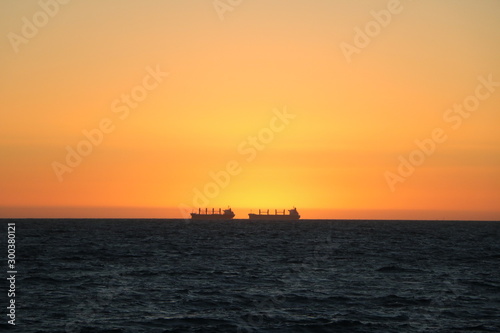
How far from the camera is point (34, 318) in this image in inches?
1211

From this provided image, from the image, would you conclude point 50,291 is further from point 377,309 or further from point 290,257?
point 290,257

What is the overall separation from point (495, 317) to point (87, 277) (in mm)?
29462

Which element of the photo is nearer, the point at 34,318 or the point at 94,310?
the point at 34,318

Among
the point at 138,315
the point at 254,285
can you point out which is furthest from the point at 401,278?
the point at 138,315

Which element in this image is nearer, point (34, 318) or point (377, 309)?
point (34, 318)

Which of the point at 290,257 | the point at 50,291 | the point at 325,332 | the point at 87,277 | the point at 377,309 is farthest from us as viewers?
the point at 290,257

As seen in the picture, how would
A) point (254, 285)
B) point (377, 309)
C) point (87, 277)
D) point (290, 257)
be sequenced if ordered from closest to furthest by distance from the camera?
1. point (377, 309)
2. point (254, 285)
3. point (87, 277)
4. point (290, 257)

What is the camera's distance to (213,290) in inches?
1606

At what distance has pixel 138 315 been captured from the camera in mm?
32094

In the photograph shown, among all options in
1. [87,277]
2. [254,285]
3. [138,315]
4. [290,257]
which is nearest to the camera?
[138,315]

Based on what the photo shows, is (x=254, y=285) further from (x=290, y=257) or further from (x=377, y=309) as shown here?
(x=290, y=257)

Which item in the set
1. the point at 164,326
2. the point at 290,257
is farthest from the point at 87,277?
the point at 290,257

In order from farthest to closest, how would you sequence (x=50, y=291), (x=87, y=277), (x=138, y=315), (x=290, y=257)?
(x=290, y=257) < (x=87, y=277) < (x=50, y=291) < (x=138, y=315)

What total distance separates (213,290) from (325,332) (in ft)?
43.0
